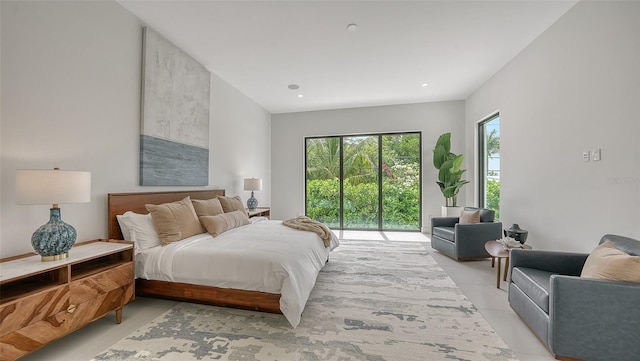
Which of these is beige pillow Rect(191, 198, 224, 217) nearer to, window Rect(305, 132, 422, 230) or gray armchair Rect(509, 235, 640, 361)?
window Rect(305, 132, 422, 230)

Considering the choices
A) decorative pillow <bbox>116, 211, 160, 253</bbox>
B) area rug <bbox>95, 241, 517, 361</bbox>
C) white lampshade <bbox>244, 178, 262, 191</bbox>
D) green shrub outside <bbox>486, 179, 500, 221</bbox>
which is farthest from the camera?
white lampshade <bbox>244, 178, 262, 191</bbox>

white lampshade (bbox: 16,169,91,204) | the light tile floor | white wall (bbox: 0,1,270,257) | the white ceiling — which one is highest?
the white ceiling

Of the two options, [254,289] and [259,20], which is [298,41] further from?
[254,289]

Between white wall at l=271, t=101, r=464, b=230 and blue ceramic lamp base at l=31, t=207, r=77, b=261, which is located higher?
white wall at l=271, t=101, r=464, b=230

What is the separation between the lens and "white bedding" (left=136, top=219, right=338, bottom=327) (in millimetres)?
2027

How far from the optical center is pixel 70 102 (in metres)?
2.15

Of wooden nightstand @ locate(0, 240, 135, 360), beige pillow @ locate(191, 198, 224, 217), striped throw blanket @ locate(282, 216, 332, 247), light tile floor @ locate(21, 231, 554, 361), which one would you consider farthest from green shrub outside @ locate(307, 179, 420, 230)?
wooden nightstand @ locate(0, 240, 135, 360)

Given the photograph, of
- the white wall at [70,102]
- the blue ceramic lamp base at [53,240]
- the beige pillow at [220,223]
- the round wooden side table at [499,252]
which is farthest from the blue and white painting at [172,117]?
the round wooden side table at [499,252]

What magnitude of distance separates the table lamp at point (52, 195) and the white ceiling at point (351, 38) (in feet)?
6.32

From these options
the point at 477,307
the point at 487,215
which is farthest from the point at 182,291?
the point at 487,215

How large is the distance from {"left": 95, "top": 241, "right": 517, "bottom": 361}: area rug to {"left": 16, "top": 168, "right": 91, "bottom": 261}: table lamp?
32.2 inches

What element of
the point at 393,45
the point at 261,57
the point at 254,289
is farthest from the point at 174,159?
the point at 393,45

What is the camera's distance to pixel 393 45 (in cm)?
322

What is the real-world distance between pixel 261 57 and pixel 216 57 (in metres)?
0.65
